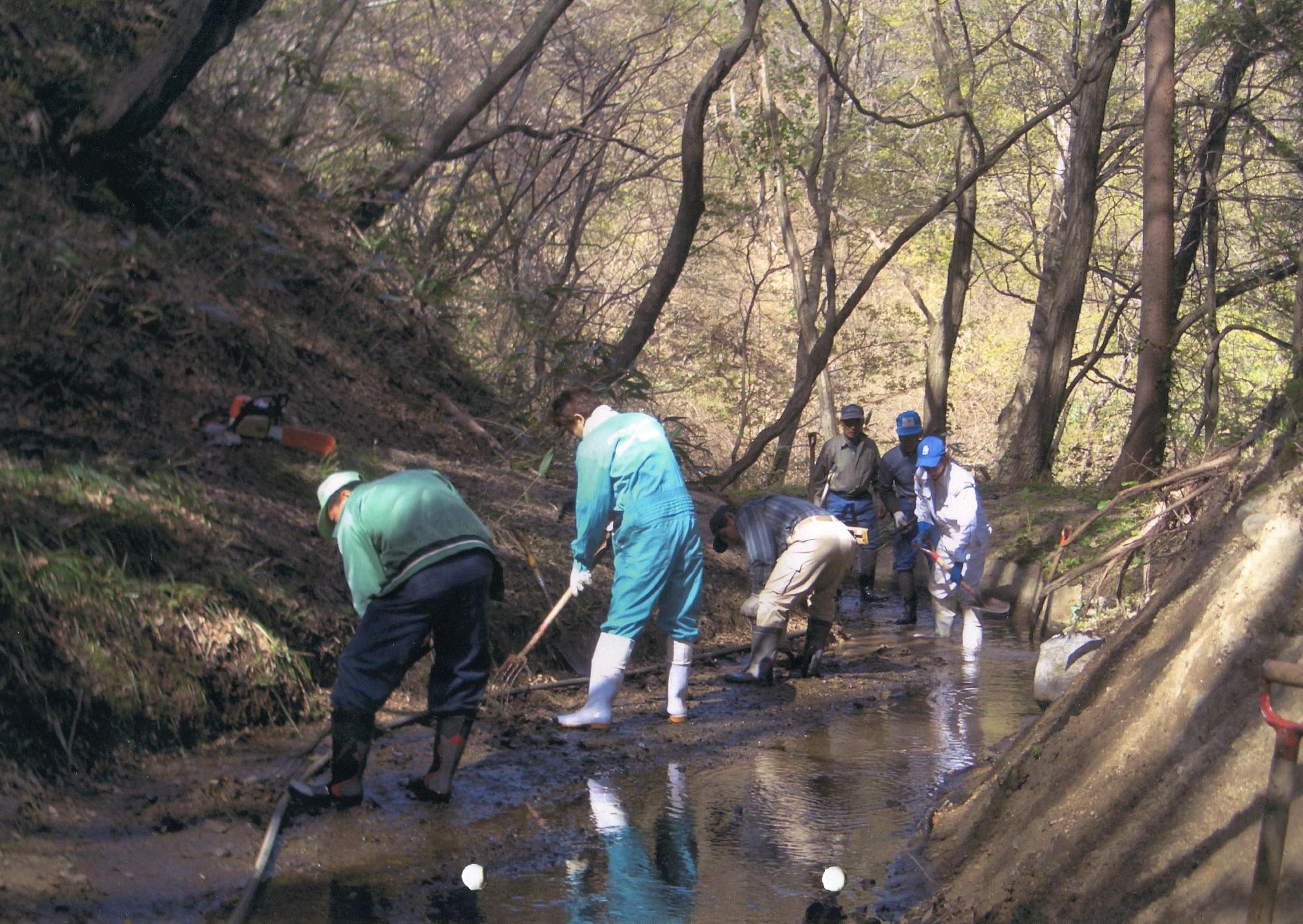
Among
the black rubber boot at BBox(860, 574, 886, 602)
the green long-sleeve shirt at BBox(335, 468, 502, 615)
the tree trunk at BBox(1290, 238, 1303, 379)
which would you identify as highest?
the tree trunk at BBox(1290, 238, 1303, 379)

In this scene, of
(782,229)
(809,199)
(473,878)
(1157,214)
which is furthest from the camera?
(782,229)

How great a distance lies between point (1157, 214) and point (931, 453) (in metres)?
4.32

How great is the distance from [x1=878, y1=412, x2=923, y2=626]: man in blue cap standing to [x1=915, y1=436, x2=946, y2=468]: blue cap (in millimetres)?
2536

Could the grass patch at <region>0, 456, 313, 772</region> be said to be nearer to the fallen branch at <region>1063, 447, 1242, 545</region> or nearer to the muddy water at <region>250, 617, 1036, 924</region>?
the muddy water at <region>250, 617, 1036, 924</region>

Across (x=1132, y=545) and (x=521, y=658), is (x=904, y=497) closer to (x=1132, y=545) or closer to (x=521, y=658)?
(x=521, y=658)

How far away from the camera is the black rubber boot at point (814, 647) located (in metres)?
9.63

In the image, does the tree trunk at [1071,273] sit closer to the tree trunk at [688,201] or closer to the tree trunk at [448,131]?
the tree trunk at [688,201]

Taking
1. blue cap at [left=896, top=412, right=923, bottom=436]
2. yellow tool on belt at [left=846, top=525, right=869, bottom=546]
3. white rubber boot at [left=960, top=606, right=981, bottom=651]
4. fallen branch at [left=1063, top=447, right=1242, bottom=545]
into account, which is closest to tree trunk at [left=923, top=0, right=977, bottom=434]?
blue cap at [left=896, top=412, right=923, bottom=436]

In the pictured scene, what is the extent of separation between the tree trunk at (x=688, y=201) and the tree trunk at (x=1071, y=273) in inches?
180

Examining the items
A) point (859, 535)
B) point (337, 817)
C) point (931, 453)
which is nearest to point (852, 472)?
point (931, 453)

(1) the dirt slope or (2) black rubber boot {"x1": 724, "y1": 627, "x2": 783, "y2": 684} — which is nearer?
(1) the dirt slope

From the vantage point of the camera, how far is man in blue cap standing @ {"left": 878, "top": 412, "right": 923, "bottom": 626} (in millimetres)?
12867

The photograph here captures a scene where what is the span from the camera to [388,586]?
5820 millimetres

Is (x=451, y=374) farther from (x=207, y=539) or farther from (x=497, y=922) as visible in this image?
(x=497, y=922)
